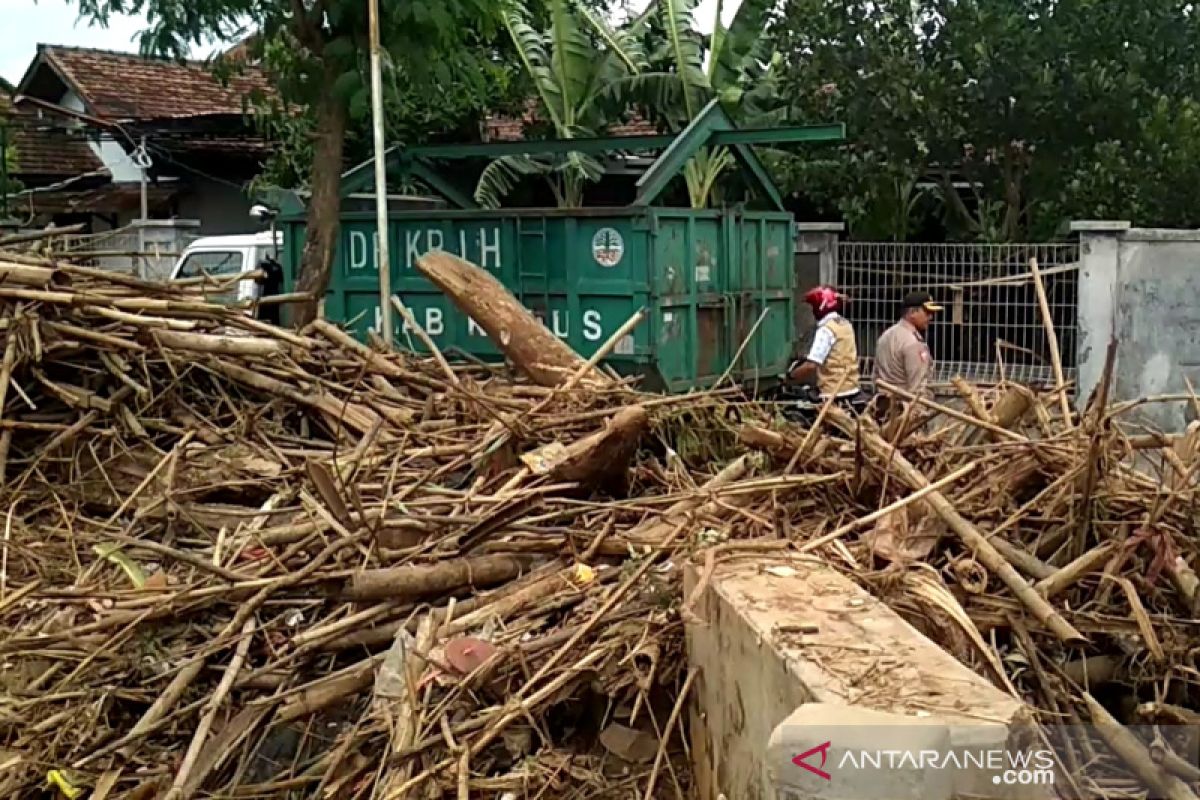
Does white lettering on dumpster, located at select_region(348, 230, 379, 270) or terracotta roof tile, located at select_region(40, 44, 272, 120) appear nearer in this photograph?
white lettering on dumpster, located at select_region(348, 230, 379, 270)

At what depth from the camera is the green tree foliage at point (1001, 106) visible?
13.4 meters

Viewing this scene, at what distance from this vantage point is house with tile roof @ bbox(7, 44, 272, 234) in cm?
2039

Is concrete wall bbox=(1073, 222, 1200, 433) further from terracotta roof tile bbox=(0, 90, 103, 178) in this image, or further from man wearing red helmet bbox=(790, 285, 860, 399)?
terracotta roof tile bbox=(0, 90, 103, 178)

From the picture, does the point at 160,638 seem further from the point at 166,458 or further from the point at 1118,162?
the point at 1118,162

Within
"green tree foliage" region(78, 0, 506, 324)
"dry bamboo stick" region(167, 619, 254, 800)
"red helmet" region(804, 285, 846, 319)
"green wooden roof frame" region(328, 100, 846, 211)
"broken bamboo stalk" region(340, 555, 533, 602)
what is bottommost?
"dry bamboo stick" region(167, 619, 254, 800)

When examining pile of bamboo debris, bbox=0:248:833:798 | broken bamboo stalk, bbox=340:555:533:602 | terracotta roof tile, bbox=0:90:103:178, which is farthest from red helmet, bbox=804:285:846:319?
terracotta roof tile, bbox=0:90:103:178

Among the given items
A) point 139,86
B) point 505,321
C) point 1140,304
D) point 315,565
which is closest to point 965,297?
point 1140,304

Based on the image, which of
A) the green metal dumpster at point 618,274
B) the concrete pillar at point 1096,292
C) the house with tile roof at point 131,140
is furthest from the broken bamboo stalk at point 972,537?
the house with tile roof at point 131,140

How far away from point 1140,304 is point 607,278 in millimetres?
4418

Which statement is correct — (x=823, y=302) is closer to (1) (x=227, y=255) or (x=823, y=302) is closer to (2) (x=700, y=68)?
(1) (x=227, y=255)

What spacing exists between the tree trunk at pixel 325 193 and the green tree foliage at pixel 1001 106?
20.2ft

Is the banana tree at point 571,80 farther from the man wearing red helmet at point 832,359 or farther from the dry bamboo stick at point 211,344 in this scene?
the dry bamboo stick at point 211,344

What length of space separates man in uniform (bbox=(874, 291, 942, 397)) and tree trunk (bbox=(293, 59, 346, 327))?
167 inches

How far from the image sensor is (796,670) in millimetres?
2781
